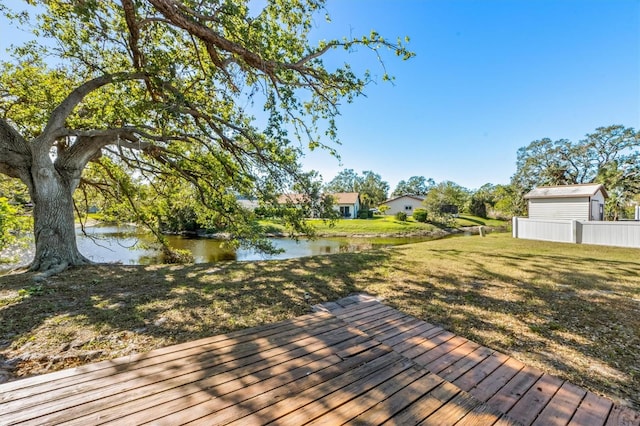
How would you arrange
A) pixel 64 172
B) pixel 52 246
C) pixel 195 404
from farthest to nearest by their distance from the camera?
1. pixel 64 172
2. pixel 52 246
3. pixel 195 404

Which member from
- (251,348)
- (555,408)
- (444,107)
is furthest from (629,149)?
(251,348)

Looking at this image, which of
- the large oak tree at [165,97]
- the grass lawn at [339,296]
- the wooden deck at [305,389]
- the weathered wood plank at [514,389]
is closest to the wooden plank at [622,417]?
the wooden deck at [305,389]

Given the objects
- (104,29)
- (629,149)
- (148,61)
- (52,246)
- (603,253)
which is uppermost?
(629,149)

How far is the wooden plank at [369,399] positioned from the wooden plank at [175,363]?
83 centimetres

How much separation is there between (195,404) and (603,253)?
11859mm

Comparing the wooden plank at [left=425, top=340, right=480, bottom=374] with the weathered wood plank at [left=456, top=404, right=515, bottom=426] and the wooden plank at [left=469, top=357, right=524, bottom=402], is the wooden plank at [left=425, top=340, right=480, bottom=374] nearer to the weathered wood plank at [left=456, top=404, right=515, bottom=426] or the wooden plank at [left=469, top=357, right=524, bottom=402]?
the wooden plank at [left=469, top=357, right=524, bottom=402]

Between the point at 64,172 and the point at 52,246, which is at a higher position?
the point at 64,172

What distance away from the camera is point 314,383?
1.89 meters

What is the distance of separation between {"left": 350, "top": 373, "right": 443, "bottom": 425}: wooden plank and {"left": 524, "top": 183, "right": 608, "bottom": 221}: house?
58.3 feet

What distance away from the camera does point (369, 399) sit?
1.75 meters

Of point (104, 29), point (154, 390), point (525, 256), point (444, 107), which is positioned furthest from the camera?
point (444, 107)

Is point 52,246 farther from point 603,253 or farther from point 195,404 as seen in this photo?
point 603,253

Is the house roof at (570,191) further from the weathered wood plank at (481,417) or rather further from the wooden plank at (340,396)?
the wooden plank at (340,396)

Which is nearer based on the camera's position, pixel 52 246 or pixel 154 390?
pixel 154 390
